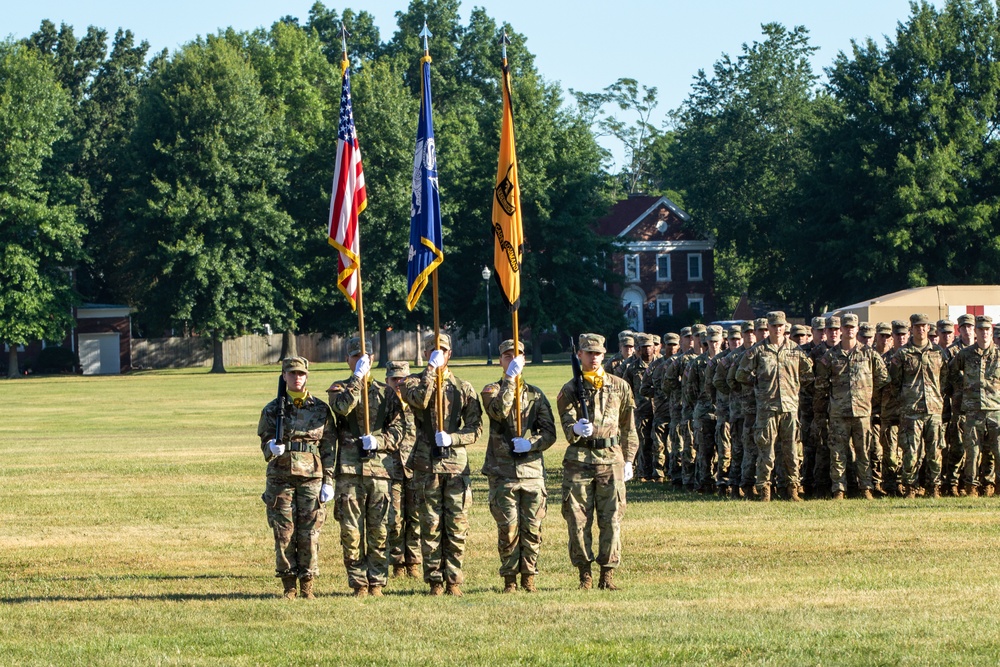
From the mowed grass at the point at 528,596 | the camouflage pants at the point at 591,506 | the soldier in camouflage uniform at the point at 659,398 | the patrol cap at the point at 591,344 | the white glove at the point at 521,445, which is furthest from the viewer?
the soldier in camouflage uniform at the point at 659,398

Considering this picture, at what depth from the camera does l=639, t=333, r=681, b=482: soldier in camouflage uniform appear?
1925 centimetres

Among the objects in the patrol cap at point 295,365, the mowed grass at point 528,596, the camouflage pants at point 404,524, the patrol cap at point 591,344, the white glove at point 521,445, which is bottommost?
the mowed grass at point 528,596

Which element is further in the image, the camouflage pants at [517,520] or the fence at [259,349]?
the fence at [259,349]

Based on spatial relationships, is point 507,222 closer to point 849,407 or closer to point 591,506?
point 591,506

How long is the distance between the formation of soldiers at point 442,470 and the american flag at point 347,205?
1.62 metres

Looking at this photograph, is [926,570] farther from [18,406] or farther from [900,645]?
[18,406]

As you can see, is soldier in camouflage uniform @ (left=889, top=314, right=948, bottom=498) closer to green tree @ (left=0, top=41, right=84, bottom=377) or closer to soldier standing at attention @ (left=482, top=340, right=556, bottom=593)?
soldier standing at attention @ (left=482, top=340, right=556, bottom=593)

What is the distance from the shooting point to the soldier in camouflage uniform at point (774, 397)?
16.5m

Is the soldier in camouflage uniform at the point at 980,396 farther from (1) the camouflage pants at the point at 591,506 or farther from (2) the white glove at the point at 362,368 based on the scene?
(2) the white glove at the point at 362,368

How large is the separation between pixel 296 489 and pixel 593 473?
2.39m

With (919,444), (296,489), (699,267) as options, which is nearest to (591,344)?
(296,489)

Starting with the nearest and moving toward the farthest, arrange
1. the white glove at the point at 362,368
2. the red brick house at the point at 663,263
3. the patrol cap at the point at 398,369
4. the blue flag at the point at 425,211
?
the white glove at the point at 362,368, the patrol cap at the point at 398,369, the blue flag at the point at 425,211, the red brick house at the point at 663,263

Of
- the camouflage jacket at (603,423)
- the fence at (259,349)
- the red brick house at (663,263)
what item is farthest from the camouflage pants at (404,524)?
the red brick house at (663,263)

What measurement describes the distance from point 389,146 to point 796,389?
6099cm
